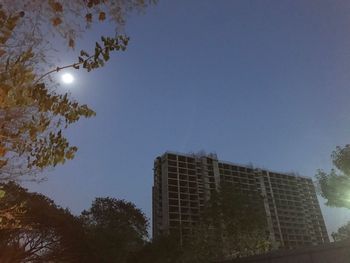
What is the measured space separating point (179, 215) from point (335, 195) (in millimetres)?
49922

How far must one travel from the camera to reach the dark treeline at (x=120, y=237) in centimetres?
2773

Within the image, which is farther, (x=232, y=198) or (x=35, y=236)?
(x=232, y=198)

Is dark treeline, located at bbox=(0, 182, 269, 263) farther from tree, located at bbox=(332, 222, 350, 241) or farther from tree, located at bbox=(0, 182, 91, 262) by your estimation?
tree, located at bbox=(332, 222, 350, 241)

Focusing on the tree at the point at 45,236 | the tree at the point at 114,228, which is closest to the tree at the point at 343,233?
the tree at the point at 114,228

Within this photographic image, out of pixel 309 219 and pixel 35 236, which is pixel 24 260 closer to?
pixel 35 236

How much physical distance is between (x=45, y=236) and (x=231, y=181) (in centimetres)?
3890

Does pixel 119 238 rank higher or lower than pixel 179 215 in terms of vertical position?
lower

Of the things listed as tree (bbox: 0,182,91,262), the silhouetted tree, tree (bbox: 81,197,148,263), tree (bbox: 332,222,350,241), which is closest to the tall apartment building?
tree (bbox: 81,197,148,263)

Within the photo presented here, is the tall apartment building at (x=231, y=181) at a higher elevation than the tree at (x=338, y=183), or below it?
higher

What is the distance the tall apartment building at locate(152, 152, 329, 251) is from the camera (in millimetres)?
70062

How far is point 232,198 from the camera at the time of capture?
32750 mm

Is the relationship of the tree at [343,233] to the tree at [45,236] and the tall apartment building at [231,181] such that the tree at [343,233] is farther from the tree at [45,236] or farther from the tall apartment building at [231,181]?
the tall apartment building at [231,181]

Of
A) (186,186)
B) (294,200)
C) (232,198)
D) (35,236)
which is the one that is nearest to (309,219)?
(294,200)

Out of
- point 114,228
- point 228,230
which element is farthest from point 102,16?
point 114,228
